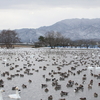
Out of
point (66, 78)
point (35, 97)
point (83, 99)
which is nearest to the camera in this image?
point (83, 99)

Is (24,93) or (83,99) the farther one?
(24,93)

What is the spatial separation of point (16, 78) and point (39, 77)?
1.83m

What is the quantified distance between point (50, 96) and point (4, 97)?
8.27 ft

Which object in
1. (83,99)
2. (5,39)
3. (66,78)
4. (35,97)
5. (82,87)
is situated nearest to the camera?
(83,99)

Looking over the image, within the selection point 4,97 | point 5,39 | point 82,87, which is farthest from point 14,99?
point 5,39

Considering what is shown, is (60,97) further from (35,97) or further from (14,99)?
(14,99)

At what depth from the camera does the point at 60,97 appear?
12.8 meters

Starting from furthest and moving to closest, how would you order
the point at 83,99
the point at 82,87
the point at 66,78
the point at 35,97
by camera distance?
the point at 66,78
the point at 82,87
the point at 35,97
the point at 83,99

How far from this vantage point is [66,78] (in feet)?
59.0

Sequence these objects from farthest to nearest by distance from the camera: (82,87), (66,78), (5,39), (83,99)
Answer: (5,39), (66,78), (82,87), (83,99)

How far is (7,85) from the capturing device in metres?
15.7

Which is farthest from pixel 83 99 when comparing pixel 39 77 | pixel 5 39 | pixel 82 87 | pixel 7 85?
pixel 5 39

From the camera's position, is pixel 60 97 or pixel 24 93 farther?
pixel 24 93

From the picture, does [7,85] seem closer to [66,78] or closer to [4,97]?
[4,97]
